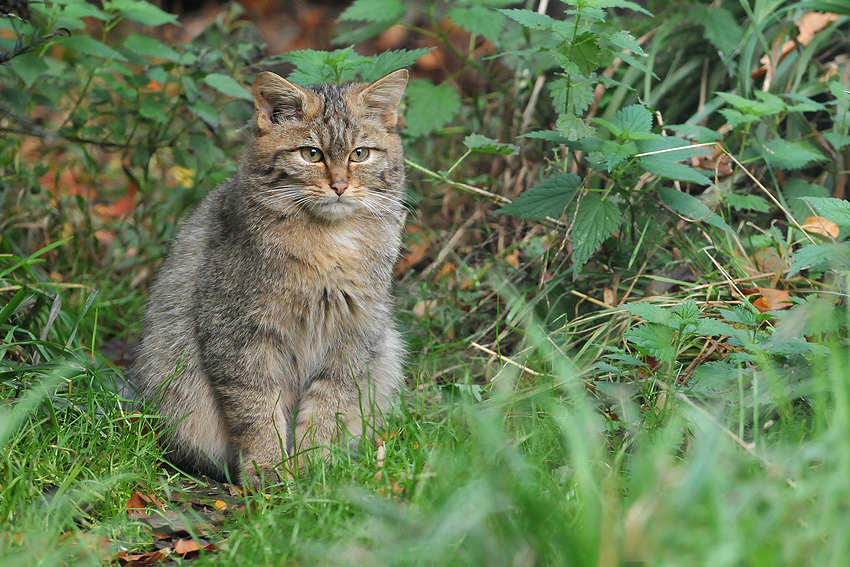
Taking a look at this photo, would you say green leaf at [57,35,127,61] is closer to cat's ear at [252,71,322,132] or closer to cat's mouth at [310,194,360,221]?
cat's ear at [252,71,322,132]

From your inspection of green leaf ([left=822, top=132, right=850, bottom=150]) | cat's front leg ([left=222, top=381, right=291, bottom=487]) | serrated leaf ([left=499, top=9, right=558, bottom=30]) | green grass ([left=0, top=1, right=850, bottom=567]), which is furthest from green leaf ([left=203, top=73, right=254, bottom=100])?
green leaf ([left=822, top=132, right=850, bottom=150])

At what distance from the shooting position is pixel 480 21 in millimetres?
3973

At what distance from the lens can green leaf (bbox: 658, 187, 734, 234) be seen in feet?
11.0

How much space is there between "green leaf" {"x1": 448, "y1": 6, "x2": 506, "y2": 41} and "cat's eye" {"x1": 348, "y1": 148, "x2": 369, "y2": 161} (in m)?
1.14

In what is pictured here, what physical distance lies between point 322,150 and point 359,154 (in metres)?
0.16

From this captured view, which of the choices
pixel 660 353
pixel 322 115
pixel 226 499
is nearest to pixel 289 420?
pixel 226 499

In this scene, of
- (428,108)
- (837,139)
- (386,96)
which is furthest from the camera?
(428,108)

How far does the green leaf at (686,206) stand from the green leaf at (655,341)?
2.39ft

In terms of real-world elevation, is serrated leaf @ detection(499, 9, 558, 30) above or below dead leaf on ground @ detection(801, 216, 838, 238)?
above

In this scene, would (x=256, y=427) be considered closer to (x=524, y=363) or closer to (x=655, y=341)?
(x=524, y=363)

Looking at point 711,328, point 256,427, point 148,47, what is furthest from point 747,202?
point 148,47

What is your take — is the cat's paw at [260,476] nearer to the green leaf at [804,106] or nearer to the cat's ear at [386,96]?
the cat's ear at [386,96]

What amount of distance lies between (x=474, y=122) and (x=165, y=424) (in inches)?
105

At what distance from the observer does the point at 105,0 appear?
3.99 meters
